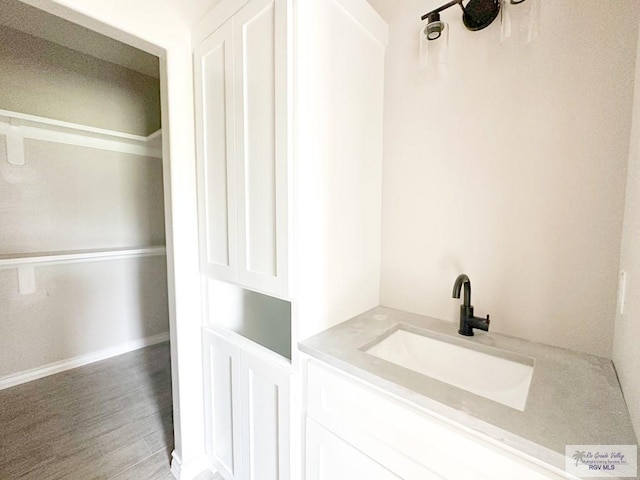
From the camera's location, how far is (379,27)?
1.30 metres

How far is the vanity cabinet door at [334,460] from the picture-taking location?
0.80 meters

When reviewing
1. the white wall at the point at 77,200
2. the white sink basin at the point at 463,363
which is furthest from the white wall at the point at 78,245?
the white sink basin at the point at 463,363

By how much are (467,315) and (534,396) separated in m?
0.36

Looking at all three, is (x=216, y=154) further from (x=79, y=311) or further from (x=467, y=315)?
(x=79, y=311)

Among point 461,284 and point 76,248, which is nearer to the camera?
point 461,284

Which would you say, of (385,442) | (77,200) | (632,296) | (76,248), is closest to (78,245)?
(76,248)

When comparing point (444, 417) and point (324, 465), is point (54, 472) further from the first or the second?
point (444, 417)

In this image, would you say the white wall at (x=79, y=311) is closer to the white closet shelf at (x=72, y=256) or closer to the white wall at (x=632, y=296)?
the white closet shelf at (x=72, y=256)

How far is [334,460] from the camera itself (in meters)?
0.90

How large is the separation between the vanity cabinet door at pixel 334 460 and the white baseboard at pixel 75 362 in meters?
2.54

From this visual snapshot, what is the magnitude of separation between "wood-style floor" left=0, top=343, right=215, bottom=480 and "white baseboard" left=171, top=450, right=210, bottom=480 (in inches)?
2.7

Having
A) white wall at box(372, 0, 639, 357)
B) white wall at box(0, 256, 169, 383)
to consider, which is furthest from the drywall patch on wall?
white wall at box(372, 0, 639, 357)

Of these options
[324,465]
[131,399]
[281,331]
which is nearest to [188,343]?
[281,331]

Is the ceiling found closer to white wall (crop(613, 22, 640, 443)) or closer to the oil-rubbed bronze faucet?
the oil-rubbed bronze faucet
